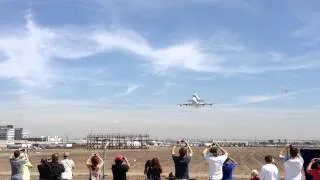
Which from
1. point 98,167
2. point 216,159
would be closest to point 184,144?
point 216,159

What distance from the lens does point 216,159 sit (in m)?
13.0

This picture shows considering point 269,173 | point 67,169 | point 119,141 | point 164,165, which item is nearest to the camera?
point 269,173

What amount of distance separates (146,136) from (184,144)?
114528mm

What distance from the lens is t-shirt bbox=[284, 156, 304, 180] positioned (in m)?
12.5

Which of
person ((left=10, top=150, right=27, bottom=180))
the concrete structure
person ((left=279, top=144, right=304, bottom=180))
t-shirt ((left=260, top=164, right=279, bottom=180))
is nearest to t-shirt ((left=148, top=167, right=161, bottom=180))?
t-shirt ((left=260, top=164, right=279, bottom=180))

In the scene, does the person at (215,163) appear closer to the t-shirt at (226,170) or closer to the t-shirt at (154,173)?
the t-shirt at (226,170)

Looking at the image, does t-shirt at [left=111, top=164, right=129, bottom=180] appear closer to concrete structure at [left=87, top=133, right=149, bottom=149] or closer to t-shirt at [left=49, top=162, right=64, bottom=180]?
t-shirt at [left=49, top=162, right=64, bottom=180]

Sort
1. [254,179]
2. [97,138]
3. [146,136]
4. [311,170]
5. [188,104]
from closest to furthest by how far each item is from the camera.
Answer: [311,170] → [254,179] → [188,104] → [97,138] → [146,136]

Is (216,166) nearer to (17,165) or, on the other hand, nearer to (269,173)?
(269,173)

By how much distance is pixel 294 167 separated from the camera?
12.5 metres

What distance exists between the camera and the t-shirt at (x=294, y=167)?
12508 mm

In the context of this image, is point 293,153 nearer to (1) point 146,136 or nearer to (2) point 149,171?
(2) point 149,171

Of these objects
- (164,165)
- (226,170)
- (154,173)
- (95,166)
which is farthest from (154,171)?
(164,165)

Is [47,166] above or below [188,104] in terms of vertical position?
below
